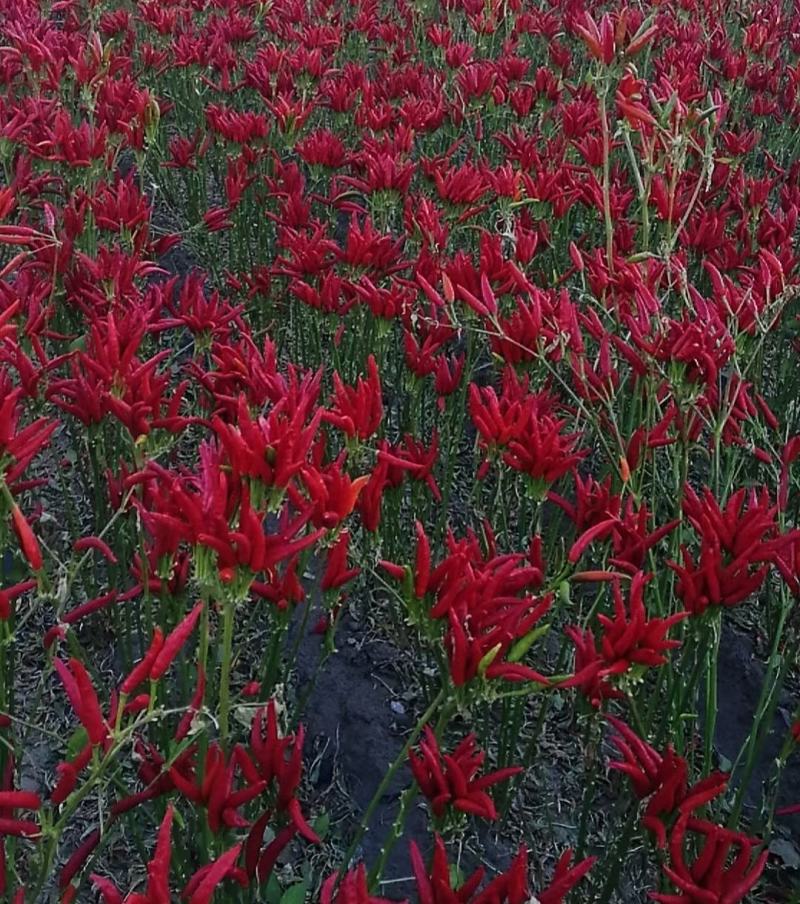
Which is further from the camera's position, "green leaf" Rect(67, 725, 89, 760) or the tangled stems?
"green leaf" Rect(67, 725, 89, 760)

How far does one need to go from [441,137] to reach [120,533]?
11.0 ft

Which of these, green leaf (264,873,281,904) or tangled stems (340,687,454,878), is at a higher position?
tangled stems (340,687,454,878)

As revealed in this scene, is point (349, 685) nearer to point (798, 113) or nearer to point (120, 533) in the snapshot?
point (120, 533)

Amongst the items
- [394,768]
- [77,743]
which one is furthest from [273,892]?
[394,768]

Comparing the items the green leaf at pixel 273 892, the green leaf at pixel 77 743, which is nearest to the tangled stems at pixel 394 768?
the green leaf at pixel 273 892

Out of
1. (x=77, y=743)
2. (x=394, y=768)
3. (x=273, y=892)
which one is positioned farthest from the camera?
(x=273, y=892)

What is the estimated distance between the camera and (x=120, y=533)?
→ 7.00 feet

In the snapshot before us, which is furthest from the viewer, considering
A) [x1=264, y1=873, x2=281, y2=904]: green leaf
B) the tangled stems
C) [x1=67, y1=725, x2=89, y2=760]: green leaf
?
[x1=264, y1=873, x2=281, y2=904]: green leaf

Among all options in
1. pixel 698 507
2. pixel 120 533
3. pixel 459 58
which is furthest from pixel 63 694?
pixel 459 58

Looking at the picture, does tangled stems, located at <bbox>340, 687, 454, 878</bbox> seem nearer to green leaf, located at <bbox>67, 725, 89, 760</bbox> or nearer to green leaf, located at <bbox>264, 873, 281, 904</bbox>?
green leaf, located at <bbox>264, 873, 281, 904</bbox>

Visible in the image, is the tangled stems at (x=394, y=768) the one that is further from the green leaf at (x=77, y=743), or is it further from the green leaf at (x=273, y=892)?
the green leaf at (x=77, y=743)

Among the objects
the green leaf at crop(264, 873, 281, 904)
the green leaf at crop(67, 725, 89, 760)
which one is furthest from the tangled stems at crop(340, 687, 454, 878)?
the green leaf at crop(67, 725, 89, 760)

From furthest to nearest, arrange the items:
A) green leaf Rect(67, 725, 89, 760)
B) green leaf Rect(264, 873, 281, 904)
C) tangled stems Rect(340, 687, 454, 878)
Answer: green leaf Rect(264, 873, 281, 904) → green leaf Rect(67, 725, 89, 760) → tangled stems Rect(340, 687, 454, 878)

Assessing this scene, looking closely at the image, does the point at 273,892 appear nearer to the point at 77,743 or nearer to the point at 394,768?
the point at 77,743
